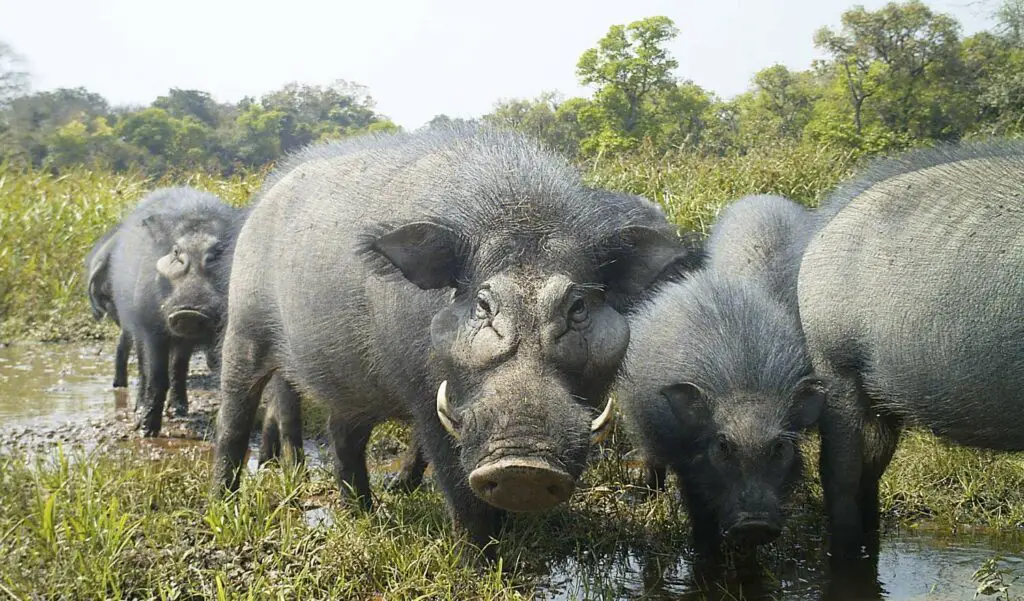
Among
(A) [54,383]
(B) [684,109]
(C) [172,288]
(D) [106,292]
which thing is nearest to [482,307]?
(C) [172,288]

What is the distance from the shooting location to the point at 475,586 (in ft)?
12.9

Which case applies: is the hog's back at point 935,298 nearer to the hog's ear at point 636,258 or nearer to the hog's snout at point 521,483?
the hog's ear at point 636,258

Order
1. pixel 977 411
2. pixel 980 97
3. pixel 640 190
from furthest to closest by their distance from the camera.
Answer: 1. pixel 980 97
2. pixel 640 190
3. pixel 977 411

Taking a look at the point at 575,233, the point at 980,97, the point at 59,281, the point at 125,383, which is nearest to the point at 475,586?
the point at 575,233

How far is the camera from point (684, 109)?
2838 cm

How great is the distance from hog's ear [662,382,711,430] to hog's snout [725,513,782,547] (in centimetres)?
58

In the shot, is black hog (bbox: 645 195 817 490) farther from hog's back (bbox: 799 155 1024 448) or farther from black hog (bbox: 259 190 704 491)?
hog's back (bbox: 799 155 1024 448)

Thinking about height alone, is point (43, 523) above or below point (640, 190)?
below

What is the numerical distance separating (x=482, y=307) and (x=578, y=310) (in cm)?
34

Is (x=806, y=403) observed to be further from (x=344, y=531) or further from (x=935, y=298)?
(x=344, y=531)

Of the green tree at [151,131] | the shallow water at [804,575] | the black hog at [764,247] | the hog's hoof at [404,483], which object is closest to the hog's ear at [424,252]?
the shallow water at [804,575]

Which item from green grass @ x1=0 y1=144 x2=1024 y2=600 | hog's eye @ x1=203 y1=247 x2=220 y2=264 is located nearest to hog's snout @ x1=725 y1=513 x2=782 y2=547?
green grass @ x1=0 y1=144 x2=1024 y2=600

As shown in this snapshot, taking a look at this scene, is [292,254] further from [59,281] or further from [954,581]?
[59,281]

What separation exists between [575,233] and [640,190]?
729cm
